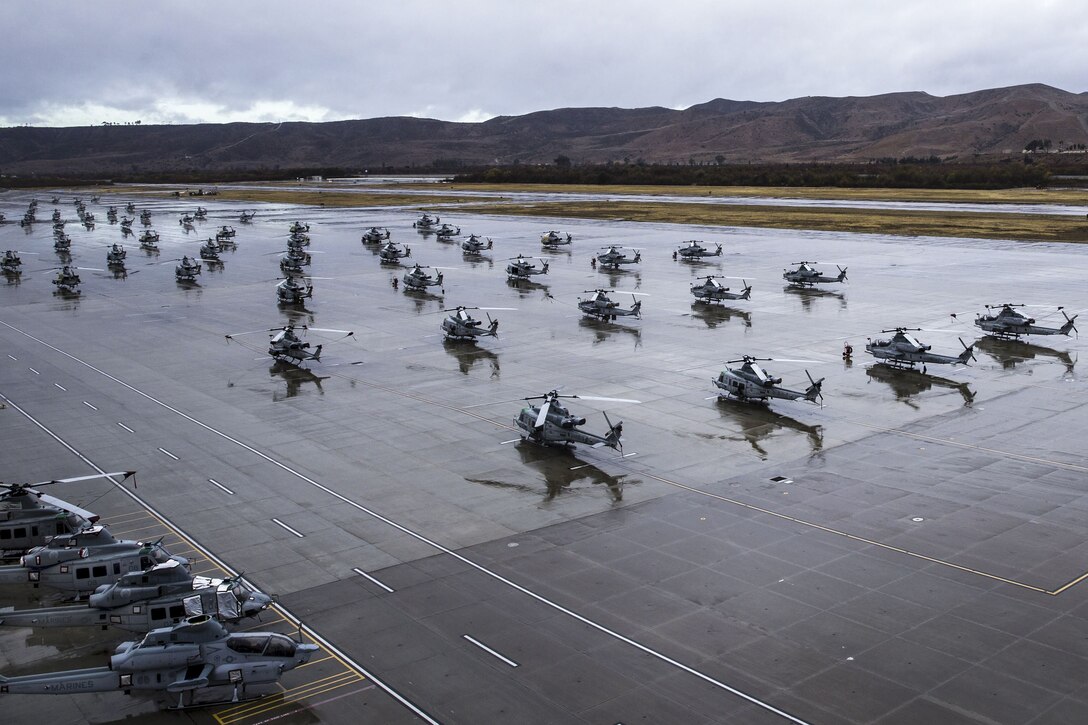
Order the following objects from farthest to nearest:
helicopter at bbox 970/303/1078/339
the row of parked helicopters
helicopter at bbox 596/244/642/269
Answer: helicopter at bbox 596/244/642/269 → helicopter at bbox 970/303/1078/339 → the row of parked helicopters

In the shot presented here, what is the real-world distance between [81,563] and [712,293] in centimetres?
6929

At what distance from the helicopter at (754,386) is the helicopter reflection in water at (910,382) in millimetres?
5708

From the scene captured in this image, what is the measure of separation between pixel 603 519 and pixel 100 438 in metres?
30.1

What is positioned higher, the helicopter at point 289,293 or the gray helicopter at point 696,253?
the gray helicopter at point 696,253

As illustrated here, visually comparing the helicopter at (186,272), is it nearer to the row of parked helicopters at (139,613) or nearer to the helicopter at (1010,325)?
the row of parked helicopters at (139,613)

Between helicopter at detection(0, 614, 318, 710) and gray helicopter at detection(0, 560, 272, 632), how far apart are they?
1832mm

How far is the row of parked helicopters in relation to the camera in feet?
88.2

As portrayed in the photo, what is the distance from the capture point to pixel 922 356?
6488cm

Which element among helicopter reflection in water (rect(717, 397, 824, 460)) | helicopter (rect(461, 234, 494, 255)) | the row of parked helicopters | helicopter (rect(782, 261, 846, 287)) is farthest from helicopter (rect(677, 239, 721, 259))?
the row of parked helicopters

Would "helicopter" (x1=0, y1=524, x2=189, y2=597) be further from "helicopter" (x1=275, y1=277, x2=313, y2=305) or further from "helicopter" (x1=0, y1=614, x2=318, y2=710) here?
"helicopter" (x1=275, y1=277, x2=313, y2=305)

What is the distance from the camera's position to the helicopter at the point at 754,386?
56406mm

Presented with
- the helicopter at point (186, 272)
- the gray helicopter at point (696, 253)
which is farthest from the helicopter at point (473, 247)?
the helicopter at point (186, 272)

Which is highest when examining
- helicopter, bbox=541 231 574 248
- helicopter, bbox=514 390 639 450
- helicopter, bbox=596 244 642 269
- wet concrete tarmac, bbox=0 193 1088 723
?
helicopter, bbox=541 231 574 248

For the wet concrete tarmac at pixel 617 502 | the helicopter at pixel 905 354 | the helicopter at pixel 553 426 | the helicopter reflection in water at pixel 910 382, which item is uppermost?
the helicopter at pixel 905 354
